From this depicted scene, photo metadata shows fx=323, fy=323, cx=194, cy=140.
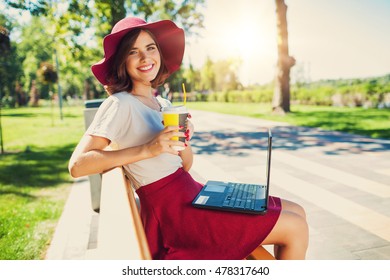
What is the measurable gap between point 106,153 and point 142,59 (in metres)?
0.60

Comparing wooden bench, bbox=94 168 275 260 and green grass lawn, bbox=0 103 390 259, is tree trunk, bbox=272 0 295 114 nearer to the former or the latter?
green grass lawn, bbox=0 103 390 259

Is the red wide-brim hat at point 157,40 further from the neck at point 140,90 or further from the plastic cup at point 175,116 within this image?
the plastic cup at point 175,116

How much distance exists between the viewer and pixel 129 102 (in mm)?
1582

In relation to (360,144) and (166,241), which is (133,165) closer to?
(166,241)

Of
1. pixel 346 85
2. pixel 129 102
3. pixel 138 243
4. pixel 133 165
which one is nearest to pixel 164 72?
pixel 129 102

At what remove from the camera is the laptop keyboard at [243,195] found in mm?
1504

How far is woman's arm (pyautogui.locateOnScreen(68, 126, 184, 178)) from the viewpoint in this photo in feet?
4.48

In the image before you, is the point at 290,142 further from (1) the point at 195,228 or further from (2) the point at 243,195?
(1) the point at 195,228

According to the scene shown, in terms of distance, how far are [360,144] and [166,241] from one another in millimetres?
6305

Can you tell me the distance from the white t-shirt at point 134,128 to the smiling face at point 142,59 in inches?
6.5

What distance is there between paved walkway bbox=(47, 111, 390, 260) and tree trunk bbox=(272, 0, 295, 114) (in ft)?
19.6

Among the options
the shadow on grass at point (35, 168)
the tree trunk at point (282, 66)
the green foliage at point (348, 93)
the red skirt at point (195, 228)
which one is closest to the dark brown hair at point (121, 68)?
the red skirt at point (195, 228)
